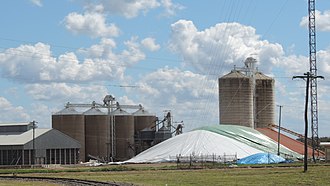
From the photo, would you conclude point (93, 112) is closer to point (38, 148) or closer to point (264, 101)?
point (38, 148)

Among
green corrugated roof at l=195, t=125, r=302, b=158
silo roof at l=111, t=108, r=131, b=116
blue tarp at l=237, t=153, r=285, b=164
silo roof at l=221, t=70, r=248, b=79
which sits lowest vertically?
blue tarp at l=237, t=153, r=285, b=164

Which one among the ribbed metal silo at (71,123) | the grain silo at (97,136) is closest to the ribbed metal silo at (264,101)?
the grain silo at (97,136)

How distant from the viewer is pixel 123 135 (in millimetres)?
139750

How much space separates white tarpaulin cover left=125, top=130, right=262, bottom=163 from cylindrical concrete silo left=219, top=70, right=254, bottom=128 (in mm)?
18623

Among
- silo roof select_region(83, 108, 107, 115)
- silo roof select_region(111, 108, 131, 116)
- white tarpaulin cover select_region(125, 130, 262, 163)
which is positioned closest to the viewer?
white tarpaulin cover select_region(125, 130, 262, 163)

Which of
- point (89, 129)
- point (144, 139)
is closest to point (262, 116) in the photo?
point (144, 139)

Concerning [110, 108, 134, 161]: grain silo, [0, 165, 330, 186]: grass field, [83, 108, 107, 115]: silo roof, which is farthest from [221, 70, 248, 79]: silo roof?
[0, 165, 330, 186]: grass field

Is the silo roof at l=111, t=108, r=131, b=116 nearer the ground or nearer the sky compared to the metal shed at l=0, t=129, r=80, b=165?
nearer the sky

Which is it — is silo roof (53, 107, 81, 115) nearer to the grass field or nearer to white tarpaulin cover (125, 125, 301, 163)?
white tarpaulin cover (125, 125, 301, 163)

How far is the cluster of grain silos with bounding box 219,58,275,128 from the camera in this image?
441ft

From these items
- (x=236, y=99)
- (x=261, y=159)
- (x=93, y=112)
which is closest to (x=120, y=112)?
(x=93, y=112)

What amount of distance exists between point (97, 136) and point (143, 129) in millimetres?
11930

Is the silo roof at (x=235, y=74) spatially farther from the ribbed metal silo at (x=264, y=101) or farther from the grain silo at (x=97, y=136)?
the grain silo at (x=97, y=136)

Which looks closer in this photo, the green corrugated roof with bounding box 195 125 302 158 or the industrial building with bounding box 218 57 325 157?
the green corrugated roof with bounding box 195 125 302 158
